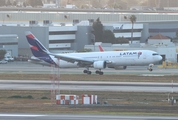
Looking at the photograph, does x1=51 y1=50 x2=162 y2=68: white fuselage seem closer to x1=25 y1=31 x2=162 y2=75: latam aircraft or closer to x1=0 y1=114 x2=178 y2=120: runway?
x1=25 y1=31 x2=162 y2=75: latam aircraft

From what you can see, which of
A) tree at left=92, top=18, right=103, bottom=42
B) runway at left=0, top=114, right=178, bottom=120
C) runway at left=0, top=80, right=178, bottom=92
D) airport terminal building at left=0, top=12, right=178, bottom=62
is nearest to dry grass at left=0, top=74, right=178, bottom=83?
runway at left=0, top=80, right=178, bottom=92

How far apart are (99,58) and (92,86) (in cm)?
1784

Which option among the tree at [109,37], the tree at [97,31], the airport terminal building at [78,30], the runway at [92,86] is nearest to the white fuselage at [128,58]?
the runway at [92,86]

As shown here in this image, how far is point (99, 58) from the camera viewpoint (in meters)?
78.8

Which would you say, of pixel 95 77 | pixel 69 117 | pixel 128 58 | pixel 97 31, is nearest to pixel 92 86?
pixel 95 77

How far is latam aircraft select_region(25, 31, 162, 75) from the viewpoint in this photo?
7725 centimetres

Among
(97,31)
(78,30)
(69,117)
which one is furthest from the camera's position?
(97,31)

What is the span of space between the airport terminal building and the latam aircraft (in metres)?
28.0

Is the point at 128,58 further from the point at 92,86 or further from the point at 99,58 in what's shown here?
the point at 92,86

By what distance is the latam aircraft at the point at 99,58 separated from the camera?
77250 mm

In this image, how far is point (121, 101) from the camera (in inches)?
1972

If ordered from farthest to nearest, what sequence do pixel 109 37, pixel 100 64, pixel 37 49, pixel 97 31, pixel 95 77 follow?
1. pixel 97 31
2. pixel 109 37
3. pixel 37 49
4. pixel 100 64
5. pixel 95 77

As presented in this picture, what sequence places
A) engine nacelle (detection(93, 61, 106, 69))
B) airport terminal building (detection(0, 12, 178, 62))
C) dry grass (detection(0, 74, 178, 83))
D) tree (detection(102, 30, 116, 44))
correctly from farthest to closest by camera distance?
tree (detection(102, 30, 116, 44))
airport terminal building (detection(0, 12, 178, 62))
engine nacelle (detection(93, 61, 106, 69))
dry grass (detection(0, 74, 178, 83))

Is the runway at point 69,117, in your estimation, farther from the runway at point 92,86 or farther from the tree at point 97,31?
the tree at point 97,31
